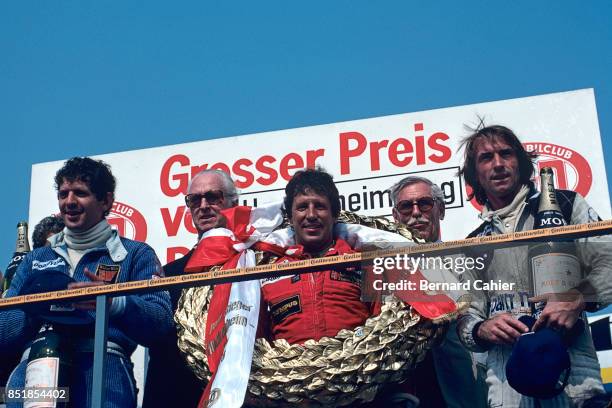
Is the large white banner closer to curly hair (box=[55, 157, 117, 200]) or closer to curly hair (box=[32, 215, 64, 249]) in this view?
curly hair (box=[32, 215, 64, 249])

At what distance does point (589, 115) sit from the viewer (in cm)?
875

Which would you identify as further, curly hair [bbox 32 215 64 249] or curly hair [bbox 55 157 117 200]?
curly hair [bbox 32 215 64 249]

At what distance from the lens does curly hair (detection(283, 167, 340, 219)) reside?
6035 millimetres

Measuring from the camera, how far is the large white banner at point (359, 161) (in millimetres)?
8680

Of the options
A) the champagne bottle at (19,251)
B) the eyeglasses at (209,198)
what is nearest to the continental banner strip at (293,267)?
the champagne bottle at (19,251)

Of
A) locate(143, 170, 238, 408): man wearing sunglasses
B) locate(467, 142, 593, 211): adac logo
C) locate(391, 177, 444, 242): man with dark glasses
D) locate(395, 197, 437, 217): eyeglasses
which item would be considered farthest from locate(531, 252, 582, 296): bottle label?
locate(467, 142, 593, 211): adac logo

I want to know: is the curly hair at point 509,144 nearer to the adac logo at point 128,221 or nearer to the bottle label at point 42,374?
the bottle label at point 42,374

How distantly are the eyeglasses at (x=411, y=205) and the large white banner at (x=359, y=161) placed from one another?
1518 mm

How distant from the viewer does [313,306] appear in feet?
18.2

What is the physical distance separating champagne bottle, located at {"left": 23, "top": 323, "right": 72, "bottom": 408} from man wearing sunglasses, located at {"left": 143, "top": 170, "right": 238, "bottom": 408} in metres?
0.76

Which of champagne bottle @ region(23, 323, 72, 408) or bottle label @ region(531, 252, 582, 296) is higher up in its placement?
bottle label @ region(531, 252, 582, 296)

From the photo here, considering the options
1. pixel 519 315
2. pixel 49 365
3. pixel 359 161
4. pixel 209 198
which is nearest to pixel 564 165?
pixel 359 161

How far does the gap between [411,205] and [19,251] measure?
3.06 m

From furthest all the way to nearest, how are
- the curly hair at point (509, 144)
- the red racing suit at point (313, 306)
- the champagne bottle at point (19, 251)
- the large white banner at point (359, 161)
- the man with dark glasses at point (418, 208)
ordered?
the large white banner at point (359, 161) → the champagne bottle at point (19, 251) → the man with dark glasses at point (418, 208) → the curly hair at point (509, 144) → the red racing suit at point (313, 306)
